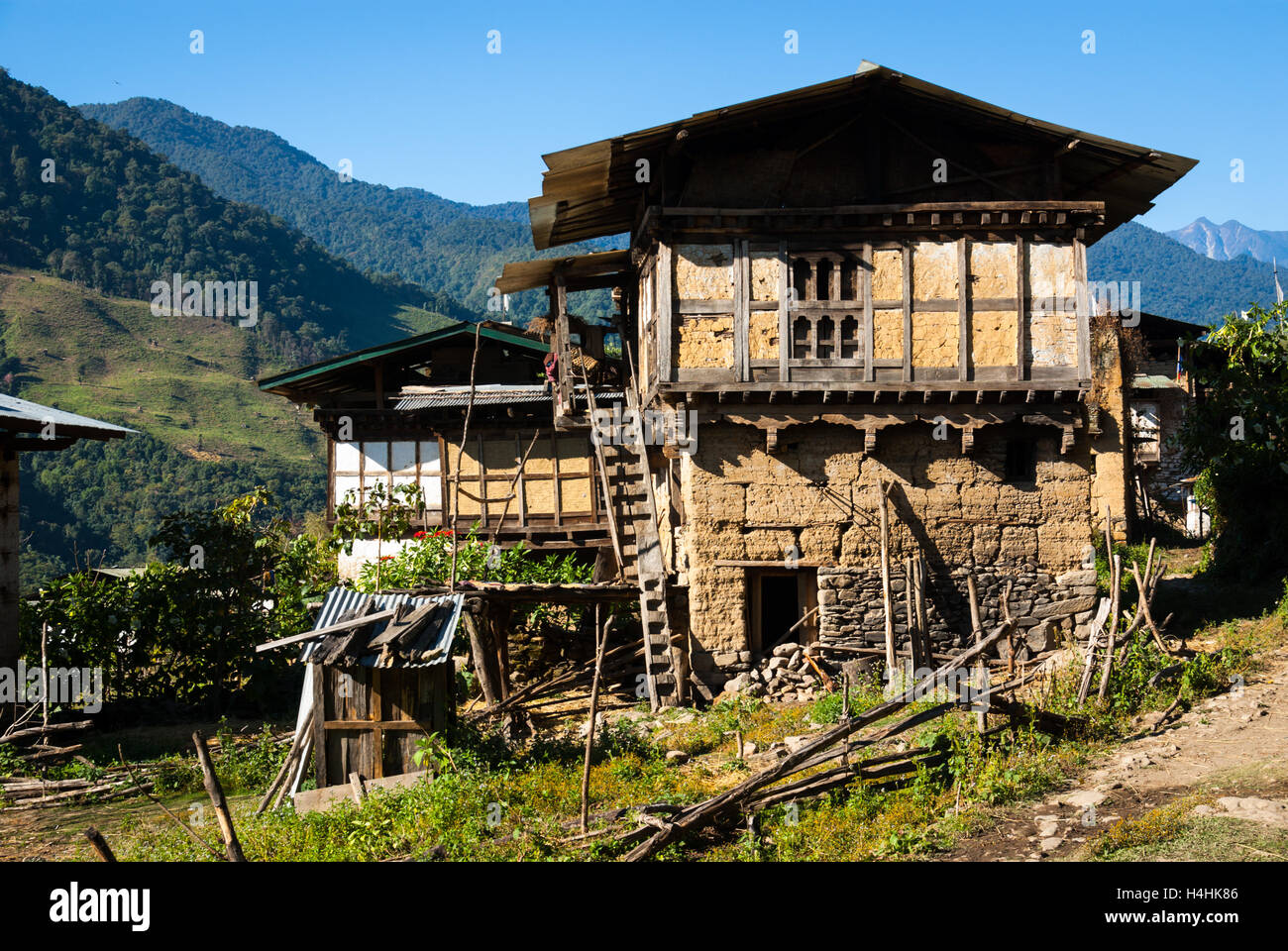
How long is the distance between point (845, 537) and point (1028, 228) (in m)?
5.64

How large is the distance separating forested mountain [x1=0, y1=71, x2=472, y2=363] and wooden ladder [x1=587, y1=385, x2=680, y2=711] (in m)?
73.0

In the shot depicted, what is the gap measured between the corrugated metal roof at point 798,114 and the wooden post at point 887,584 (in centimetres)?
594

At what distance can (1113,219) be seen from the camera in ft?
60.3

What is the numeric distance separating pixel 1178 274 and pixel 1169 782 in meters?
183

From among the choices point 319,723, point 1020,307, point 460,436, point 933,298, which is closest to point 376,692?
point 319,723

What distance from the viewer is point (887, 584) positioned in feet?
51.2

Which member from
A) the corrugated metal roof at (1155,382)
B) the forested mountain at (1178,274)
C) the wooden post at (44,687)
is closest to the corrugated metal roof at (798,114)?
the wooden post at (44,687)

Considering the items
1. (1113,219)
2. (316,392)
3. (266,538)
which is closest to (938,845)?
(1113,219)

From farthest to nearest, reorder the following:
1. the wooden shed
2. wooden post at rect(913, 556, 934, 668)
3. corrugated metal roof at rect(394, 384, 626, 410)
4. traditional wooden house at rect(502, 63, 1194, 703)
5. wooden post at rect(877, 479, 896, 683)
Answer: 1. corrugated metal roof at rect(394, 384, 626, 410)
2. traditional wooden house at rect(502, 63, 1194, 703)
3. wooden post at rect(913, 556, 934, 668)
4. wooden post at rect(877, 479, 896, 683)
5. the wooden shed

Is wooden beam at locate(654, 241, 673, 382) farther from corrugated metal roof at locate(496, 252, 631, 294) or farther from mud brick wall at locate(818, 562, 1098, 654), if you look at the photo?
mud brick wall at locate(818, 562, 1098, 654)

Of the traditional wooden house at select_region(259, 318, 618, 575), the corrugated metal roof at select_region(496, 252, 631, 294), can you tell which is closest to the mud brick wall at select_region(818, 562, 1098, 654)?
the corrugated metal roof at select_region(496, 252, 631, 294)

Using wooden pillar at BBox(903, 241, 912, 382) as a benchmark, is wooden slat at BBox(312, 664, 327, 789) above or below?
below

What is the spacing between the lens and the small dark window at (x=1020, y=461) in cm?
1670

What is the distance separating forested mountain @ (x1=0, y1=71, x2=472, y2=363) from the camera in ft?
286
